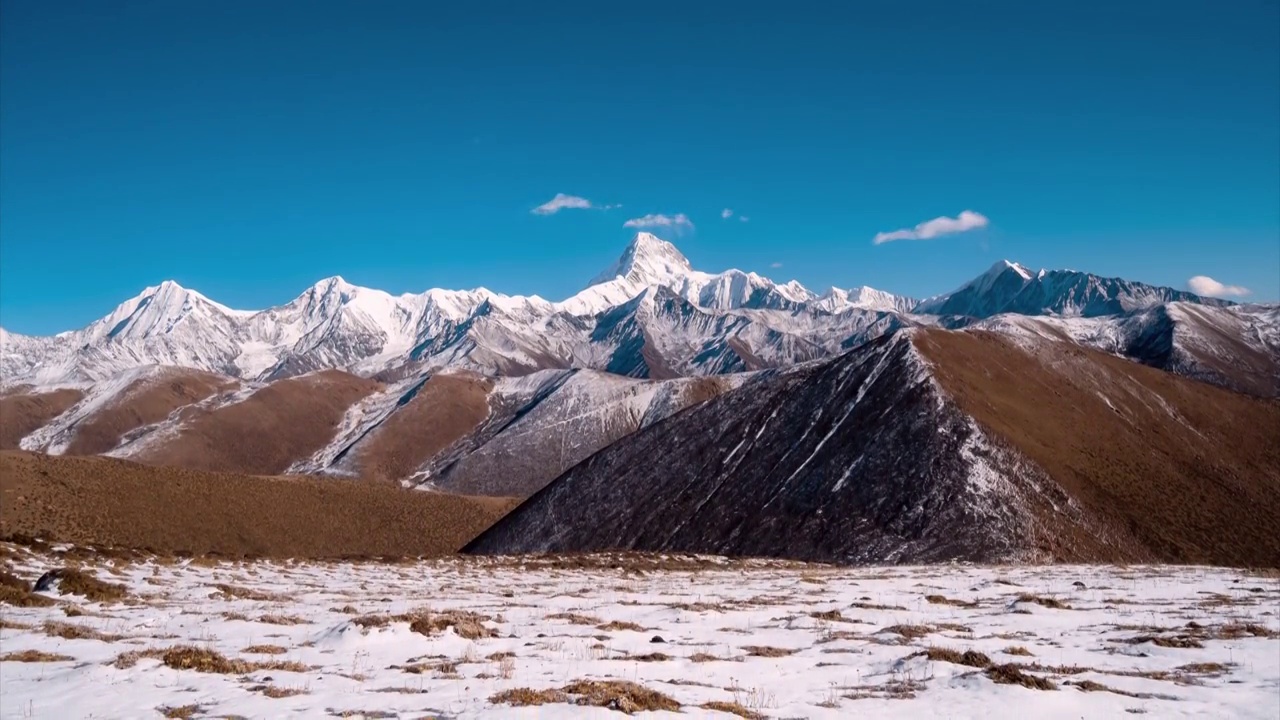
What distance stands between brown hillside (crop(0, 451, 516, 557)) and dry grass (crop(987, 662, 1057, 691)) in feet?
200

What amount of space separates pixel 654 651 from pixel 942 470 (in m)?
59.6

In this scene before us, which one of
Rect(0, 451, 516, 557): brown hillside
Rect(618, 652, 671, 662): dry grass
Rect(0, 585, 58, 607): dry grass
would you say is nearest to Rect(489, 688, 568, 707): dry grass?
Rect(618, 652, 671, 662): dry grass

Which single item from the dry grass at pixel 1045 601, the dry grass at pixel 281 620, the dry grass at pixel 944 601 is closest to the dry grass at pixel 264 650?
the dry grass at pixel 281 620

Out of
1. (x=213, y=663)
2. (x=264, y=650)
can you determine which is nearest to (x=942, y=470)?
(x=264, y=650)

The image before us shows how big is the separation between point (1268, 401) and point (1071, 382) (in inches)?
1137

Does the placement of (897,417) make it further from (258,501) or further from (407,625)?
(258,501)

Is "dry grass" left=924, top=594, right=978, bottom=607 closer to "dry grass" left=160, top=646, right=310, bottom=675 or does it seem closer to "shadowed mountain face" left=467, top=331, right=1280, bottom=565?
"dry grass" left=160, top=646, right=310, bottom=675

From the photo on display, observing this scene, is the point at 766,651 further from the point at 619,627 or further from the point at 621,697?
the point at 621,697

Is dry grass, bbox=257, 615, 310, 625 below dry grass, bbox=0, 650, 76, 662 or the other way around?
below

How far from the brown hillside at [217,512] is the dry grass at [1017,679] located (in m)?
61.0

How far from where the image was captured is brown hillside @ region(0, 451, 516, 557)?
264 feet

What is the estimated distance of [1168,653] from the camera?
19281mm

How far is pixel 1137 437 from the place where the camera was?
8519 centimetres

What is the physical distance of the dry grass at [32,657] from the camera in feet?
59.1
